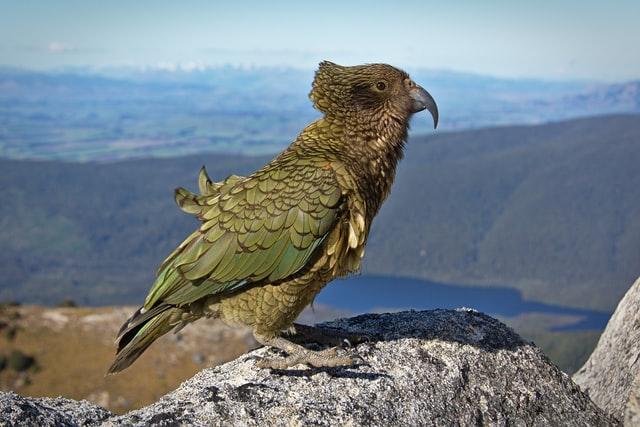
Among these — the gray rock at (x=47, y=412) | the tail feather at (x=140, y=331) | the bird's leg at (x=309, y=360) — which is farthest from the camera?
the tail feather at (x=140, y=331)

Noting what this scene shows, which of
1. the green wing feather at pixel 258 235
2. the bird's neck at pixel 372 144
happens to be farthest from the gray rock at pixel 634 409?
the green wing feather at pixel 258 235

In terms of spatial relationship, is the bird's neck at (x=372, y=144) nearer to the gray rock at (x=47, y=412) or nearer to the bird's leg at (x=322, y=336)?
the bird's leg at (x=322, y=336)

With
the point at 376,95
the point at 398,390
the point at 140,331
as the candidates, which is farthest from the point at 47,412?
the point at 376,95

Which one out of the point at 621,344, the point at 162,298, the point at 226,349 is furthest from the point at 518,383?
the point at 226,349

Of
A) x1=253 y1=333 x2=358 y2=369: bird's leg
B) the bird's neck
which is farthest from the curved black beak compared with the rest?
x1=253 y1=333 x2=358 y2=369: bird's leg

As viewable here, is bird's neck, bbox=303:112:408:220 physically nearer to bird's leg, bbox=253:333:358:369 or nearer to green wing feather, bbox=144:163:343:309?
green wing feather, bbox=144:163:343:309

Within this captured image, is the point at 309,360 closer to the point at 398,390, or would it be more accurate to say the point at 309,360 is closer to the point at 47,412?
the point at 398,390

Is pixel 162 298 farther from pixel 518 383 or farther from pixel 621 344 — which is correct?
pixel 621 344
